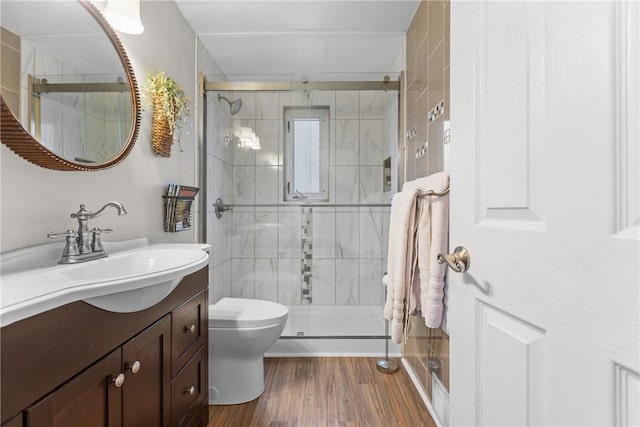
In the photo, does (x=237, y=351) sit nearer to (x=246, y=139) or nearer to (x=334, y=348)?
(x=334, y=348)

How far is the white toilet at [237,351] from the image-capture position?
1.59 m

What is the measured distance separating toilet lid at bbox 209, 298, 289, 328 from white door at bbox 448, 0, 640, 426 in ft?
3.50

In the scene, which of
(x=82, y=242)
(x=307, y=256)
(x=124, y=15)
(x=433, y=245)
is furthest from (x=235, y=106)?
(x=433, y=245)

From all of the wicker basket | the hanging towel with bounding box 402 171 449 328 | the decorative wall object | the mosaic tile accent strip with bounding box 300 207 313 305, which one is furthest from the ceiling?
the hanging towel with bounding box 402 171 449 328

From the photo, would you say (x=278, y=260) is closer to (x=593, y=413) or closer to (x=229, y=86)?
(x=229, y=86)

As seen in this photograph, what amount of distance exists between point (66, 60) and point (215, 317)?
4.16 ft

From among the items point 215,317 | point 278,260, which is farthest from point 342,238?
point 215,317

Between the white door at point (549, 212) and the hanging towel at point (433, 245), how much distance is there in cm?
43

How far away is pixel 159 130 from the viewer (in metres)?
1.48

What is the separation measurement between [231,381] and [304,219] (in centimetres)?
123

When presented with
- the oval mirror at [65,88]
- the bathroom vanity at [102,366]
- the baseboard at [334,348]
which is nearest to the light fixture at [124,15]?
the oval mirror at [65,88]

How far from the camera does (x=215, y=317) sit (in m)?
1.62

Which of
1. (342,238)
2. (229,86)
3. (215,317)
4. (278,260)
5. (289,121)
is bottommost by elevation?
(215,317)

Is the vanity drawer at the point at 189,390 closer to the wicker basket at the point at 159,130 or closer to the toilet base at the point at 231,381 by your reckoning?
the toilet base at the point at 231,381
